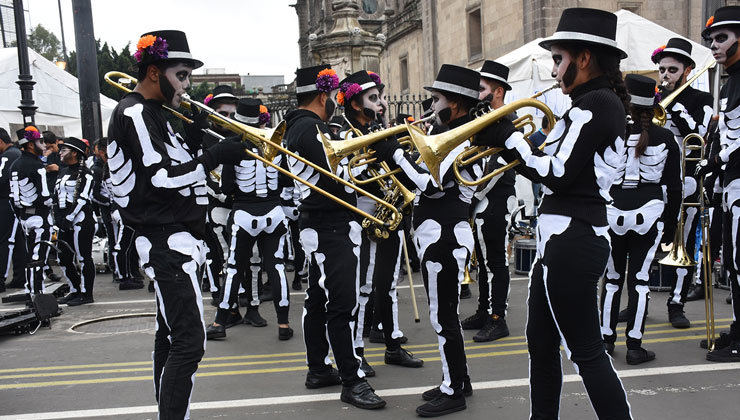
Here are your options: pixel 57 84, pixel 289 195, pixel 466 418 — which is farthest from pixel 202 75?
pixel 466 418

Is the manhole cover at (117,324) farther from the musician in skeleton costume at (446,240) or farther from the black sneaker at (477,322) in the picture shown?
the musician in skeleton costume at (446,240)

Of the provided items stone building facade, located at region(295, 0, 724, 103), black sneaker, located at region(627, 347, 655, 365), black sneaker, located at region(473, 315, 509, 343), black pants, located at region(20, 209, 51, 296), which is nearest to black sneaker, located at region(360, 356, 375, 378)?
black sneaker, located at region(473, 315, 509, 343)

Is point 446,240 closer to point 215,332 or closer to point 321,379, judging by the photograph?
point 321,379

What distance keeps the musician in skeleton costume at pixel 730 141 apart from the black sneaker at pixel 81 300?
24.7 ft

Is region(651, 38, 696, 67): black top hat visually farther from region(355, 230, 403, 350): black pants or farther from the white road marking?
region(355, 230, 403, 350): black pants

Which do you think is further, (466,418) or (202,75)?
(202,75)

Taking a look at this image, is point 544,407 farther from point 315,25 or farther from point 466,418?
point 315,25

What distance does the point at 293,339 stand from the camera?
21.7 feet

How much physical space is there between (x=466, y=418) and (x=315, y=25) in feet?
211

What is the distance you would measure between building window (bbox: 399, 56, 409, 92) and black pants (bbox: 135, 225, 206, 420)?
32.5 m

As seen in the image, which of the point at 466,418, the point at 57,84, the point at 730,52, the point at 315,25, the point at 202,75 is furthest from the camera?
the point at 202,75

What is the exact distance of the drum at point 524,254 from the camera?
9281 mm

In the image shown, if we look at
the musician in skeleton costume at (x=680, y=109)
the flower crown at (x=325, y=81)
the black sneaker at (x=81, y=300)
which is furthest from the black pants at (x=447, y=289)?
the black sneaker at (x=81, y=300)

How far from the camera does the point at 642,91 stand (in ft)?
17.2
